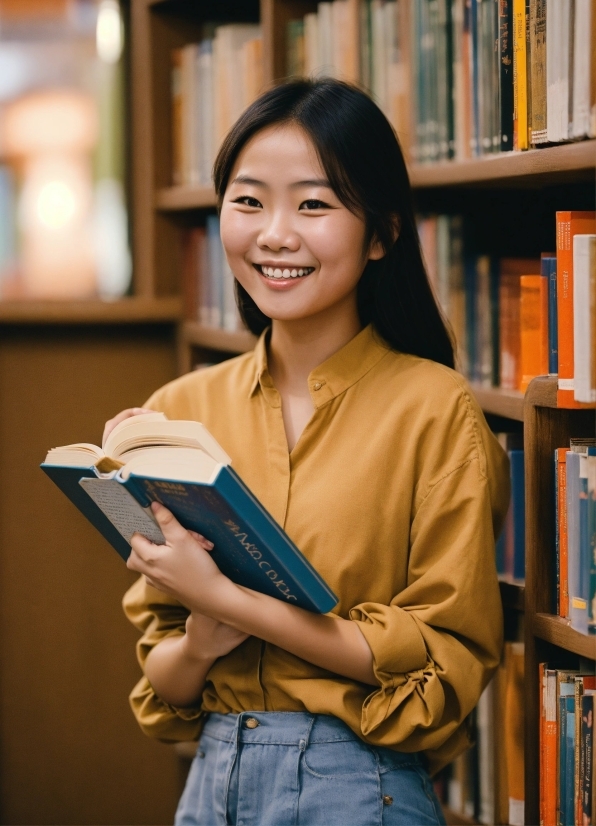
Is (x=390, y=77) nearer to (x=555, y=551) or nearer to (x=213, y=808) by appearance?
(x=555, y=551)

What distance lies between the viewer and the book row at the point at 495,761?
169 centimetres

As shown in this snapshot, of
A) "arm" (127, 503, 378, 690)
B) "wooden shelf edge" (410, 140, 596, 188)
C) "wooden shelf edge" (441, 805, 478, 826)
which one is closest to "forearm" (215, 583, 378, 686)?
"arm" (127, 503, 378, 690)

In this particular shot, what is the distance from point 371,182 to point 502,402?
0.45 meters

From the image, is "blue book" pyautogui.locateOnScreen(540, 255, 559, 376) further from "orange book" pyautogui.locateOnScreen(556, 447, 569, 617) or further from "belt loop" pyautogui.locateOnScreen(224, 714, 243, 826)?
"belt loop" pyautogui.locateOnScreen(224, 714, 243, 826)

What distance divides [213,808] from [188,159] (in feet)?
5.13

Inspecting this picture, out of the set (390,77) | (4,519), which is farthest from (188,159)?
(4,519)

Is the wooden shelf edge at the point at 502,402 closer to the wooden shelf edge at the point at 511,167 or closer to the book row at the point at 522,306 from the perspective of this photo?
the book row at the point at 522,306

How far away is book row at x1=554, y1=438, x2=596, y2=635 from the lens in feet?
4.18

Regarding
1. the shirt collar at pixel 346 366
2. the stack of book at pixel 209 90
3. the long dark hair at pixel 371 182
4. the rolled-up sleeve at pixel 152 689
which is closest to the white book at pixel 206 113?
the stack of book at pixel 209 90

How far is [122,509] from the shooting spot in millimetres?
1280

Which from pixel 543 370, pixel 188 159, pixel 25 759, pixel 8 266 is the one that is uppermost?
pixel 188 159

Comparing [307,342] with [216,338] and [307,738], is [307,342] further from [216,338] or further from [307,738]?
[216,338]

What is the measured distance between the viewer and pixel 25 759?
8.45 feet

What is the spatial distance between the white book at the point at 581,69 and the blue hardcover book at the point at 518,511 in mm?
536
